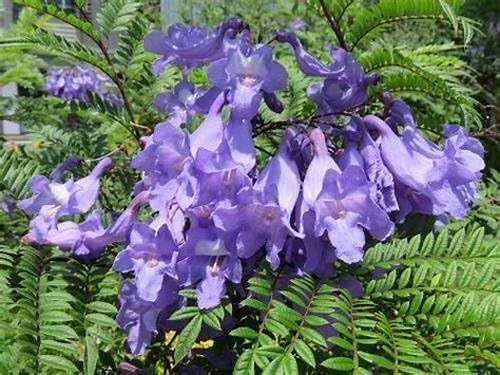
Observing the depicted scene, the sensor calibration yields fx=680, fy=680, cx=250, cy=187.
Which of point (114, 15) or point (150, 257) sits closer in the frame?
point (150, 257)

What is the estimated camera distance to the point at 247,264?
0.97m

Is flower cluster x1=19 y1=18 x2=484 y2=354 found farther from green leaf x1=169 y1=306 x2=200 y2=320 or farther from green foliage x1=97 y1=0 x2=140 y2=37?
green foliage x1=97 y1=0 x2=140 y2=37

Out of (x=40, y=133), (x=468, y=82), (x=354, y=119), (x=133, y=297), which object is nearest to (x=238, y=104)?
(x=354, y=119)

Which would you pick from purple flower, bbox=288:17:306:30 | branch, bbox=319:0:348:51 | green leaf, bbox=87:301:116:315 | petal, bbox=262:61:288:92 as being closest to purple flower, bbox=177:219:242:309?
green leaf, bbox=87:301:116:315

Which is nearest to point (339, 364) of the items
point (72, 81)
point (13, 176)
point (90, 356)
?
point (90, 356)

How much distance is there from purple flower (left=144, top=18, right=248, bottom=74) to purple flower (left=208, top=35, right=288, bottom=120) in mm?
57

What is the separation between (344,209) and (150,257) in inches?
10.9

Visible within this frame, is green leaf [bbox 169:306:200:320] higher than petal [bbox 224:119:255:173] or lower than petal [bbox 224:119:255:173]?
lower

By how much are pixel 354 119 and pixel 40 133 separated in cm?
121

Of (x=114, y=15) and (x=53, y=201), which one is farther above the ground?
(x=114, y=15)

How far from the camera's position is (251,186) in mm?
916

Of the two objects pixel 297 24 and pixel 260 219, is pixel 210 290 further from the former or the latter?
pixel 297 24

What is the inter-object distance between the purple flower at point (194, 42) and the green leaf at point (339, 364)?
49 cm

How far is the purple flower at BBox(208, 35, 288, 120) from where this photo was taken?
0.95 m
